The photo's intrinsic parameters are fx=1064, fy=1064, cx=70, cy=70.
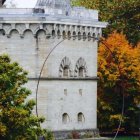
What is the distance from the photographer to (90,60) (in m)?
63.2

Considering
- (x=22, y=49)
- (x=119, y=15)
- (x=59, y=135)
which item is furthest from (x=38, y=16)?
(x=119, y=15)

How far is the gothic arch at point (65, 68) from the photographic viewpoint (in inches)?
Answer: 2391

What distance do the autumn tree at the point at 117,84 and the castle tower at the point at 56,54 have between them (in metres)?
5.56

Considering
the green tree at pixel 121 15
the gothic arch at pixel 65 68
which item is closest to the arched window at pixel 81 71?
the gothic arch at pixel 65 68

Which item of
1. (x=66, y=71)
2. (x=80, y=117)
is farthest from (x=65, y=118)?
(x=66, y=71)

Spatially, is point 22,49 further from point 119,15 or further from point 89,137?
point 119,15

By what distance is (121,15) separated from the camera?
263 feet

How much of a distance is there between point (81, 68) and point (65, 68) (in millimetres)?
1637

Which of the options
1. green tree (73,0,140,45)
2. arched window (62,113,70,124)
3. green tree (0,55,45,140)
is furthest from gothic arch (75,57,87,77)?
green tree (73,0,140,45)

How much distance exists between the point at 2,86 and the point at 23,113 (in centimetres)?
153

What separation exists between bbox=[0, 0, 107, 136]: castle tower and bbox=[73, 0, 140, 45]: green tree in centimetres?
1535

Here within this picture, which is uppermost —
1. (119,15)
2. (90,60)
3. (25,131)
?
(119,15)

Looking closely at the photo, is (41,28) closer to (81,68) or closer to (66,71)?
(66,71)

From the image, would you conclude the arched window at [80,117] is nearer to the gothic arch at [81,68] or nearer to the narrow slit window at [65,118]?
the narrow slit window at [65,118]
